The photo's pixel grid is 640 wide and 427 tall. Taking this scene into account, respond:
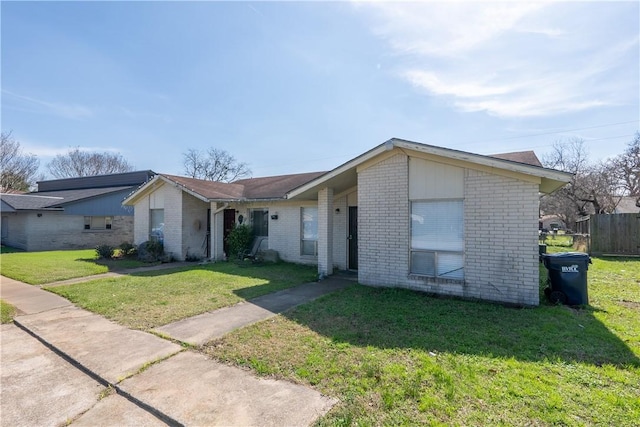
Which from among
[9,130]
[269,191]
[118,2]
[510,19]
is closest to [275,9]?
[118,2]

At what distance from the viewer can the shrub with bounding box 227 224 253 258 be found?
13.4 metres

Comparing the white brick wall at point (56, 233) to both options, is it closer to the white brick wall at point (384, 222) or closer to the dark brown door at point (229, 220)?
the dark brown door at point (229, 220)

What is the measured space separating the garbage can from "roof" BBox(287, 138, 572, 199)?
1611mm

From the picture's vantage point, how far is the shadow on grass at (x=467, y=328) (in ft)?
13.9

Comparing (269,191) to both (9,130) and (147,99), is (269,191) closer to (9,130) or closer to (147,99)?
(147,99)

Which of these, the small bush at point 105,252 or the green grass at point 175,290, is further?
the small bush at point 105,252

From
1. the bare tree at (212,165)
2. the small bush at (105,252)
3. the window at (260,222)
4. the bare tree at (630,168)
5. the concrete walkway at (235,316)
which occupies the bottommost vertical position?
the concrete walkway at (235,316)

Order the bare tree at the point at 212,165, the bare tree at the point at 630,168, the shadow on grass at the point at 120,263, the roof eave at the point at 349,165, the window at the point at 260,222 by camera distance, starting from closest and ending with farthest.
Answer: the roof eave at the point at 349,165 < the shadow on grass at the point at 120,263 < the window at the point at 260,222 < the bare tree at the point at 630,168 < the bare tree at the point at 212,165

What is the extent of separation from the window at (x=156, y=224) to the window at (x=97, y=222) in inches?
345

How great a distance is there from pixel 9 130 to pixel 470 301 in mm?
47464

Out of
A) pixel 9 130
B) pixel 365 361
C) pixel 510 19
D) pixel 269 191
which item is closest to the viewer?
pixel 365 361

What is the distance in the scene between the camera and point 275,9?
8.66m

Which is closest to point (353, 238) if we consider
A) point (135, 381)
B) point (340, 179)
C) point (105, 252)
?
point (340, 179)

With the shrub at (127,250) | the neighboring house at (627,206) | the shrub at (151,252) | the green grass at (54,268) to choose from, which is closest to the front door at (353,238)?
the shrub at (151,252)
